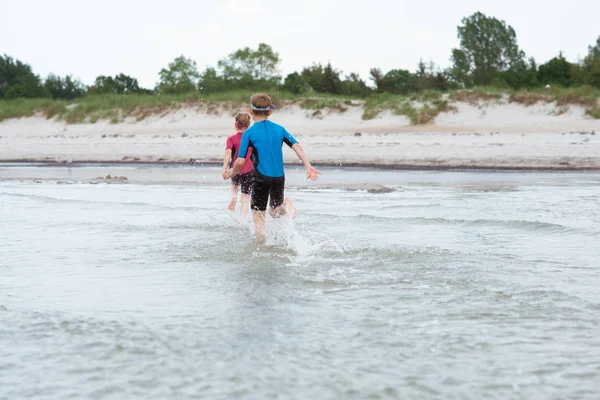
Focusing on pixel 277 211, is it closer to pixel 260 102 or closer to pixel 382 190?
pixel 260 102

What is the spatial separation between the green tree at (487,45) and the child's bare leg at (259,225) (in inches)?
2269

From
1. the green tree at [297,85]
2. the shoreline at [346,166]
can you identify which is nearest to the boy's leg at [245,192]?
the shoreline at [346,166]

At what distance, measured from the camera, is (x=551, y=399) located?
388 cm

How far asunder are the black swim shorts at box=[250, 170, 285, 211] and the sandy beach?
12.5m

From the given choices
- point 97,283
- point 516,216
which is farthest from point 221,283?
point 516,216

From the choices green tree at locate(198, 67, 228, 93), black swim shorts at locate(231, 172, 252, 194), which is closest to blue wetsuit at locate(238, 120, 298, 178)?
black swim shorts at locate(231, 172, 252, 194)

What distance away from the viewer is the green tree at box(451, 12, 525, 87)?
64625mm

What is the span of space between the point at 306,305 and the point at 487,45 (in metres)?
63.6

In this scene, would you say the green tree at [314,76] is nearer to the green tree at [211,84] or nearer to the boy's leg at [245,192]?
the green tree at [211,84]

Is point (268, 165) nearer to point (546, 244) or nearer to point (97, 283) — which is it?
point (97, 283)

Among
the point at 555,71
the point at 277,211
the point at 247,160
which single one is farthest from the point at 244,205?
the point at 555,71

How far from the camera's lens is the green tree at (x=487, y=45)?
64.6m

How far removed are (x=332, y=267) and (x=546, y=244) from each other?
8.79 feet

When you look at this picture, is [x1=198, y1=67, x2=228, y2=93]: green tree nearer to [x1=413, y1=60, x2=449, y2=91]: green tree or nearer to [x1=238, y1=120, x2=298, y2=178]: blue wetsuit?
[x1=413, y1=60, x2=449, y2=91]: green tree
